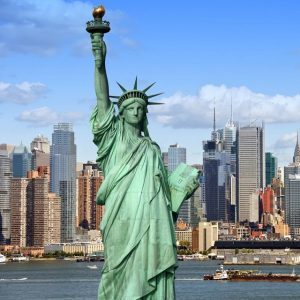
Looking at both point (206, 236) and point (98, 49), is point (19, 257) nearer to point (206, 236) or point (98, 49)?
point (206, 236)

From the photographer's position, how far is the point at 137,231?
14688 mm

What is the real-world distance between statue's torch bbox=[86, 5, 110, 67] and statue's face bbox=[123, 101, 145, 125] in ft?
2.03

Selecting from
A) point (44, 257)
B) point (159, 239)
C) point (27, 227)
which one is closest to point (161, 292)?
point (159, 239)

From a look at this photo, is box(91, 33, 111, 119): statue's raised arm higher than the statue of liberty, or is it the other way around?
box(91, 33, 111, 119): statue's raised arm

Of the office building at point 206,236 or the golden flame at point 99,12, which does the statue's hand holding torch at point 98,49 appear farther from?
the office building at point 206,236

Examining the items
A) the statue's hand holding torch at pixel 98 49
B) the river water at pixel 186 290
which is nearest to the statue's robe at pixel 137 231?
the statue's hand holding torch at pixel 98 49

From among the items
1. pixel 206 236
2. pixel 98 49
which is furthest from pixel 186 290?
pixel 206 236

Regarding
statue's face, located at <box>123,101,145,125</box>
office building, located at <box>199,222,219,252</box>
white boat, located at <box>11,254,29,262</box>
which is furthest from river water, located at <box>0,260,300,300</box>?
office building, located at <box>199,222,219,252</box>

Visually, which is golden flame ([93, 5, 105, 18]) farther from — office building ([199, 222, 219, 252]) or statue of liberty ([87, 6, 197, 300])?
office building ([199, 222, 219, 252])

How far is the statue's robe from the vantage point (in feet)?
48.3

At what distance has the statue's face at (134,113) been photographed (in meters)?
15.1

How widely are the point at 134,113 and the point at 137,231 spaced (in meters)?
1.40

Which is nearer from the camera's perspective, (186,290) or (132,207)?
(132,207)

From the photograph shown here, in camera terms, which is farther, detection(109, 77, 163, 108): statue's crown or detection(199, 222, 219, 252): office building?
detection(199, 222, 219, 252): office building
